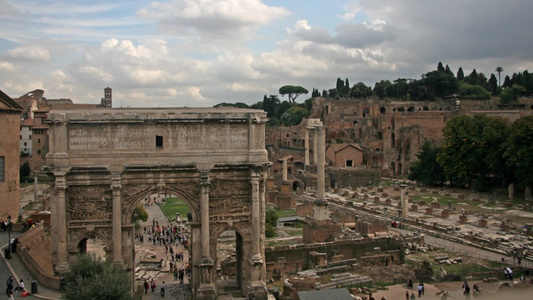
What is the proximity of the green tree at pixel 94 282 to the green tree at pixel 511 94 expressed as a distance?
91.3 meters

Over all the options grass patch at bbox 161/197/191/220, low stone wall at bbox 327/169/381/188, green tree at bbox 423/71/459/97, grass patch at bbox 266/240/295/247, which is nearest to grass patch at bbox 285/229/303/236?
grass patch at bbox 266/240/295/247

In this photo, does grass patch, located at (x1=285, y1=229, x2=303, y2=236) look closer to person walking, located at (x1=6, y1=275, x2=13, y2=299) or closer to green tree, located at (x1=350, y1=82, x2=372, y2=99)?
person walking, located at (x1=6, y1=275, x2=13, y2=299)

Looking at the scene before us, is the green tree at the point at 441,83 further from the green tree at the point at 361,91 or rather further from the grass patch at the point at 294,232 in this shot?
the grass patch at the point at 294,232

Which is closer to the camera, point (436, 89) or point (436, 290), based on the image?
point (436, 290)

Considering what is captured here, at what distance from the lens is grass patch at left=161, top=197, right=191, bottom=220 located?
42.2 m

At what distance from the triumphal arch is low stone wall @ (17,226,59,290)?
1.79ft

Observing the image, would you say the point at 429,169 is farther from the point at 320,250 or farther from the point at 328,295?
the point at 328,295

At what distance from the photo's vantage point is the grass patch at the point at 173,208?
42219 millimetres

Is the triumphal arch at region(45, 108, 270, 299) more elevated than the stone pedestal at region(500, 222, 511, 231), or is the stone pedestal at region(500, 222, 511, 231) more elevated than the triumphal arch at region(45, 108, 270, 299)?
the triumphal arch at region(45, 108, 270, 299)

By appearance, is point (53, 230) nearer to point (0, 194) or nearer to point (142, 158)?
point (142, 158)

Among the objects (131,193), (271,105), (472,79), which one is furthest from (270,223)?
(271,105)

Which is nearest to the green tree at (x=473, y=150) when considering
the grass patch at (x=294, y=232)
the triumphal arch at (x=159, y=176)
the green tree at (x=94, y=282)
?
the grass patch at (x=294, y=232)

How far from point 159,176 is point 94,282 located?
14.5 ft

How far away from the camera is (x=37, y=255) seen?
878 inches
